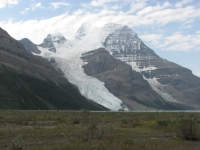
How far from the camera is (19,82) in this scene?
198875 millimetres

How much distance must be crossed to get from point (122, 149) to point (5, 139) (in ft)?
46.9

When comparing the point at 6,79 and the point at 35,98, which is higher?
the point at 6,79

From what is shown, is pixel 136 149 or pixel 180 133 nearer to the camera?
pixel 136 149

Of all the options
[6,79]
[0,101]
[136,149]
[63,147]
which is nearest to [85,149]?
[63,147]

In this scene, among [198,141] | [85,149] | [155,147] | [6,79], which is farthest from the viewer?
[6,79]

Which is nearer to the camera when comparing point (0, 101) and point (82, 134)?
point (82, 134)

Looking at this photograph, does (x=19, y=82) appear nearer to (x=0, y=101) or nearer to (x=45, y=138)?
(x=0, y=101)

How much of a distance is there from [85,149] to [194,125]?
16.9 meters

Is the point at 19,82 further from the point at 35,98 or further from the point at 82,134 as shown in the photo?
the point at 82,134

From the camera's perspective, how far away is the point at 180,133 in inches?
1534

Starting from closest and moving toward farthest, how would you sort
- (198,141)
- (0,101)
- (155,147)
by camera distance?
(155,147)
(198,141)
(0,101)

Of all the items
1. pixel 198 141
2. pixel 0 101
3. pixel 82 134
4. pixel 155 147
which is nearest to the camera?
pixel 155 147

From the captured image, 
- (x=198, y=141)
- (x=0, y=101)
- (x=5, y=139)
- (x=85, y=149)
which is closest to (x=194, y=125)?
(x=198, y=141)

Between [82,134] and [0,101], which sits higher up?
[82,134]
